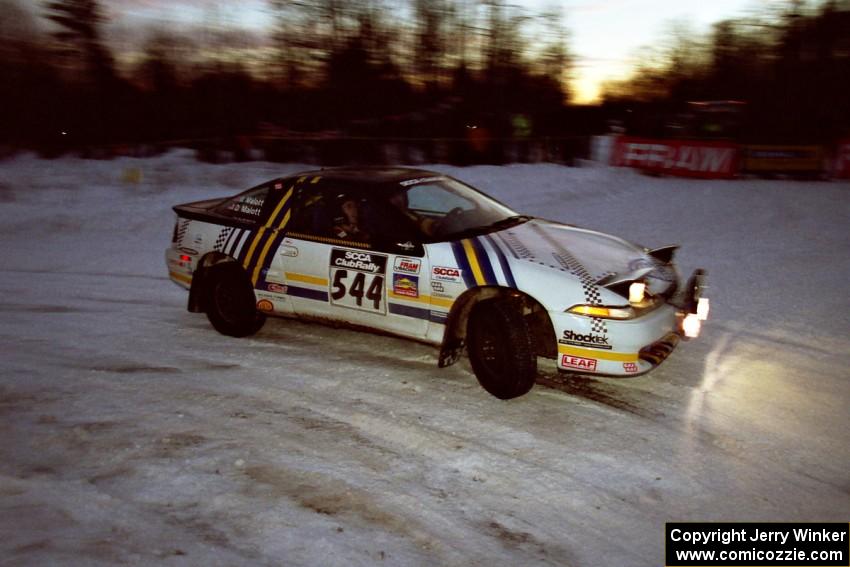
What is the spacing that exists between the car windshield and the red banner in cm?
1268

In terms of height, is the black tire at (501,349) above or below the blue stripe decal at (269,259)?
below

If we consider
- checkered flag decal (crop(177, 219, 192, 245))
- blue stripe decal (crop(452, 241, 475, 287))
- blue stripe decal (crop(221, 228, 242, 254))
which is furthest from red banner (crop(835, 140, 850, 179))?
checkered flag decal (crop(177, 219, 192, 245))

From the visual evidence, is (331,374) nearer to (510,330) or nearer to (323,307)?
(323,307)

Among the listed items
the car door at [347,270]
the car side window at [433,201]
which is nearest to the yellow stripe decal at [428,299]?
the car door at [347,270]

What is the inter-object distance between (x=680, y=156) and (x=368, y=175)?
12368mm

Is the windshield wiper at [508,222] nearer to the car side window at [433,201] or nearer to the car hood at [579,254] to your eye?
the car hood at [579,254]

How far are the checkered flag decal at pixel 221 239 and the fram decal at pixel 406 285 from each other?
1.76 meters

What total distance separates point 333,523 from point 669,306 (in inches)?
104

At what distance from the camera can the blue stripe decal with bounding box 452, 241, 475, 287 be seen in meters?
4.41

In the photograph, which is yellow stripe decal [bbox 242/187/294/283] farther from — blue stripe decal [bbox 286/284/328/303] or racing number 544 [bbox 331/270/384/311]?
racing number 544 [bbox 331/270/384/311]

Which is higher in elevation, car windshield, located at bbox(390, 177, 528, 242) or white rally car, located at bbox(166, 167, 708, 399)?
car windshield, located at bbox(390, 177, 528, 242)

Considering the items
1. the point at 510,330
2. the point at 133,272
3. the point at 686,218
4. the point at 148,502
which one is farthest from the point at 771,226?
the point at 148,502

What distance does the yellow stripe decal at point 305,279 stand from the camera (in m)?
5.08

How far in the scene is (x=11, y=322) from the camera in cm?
625
